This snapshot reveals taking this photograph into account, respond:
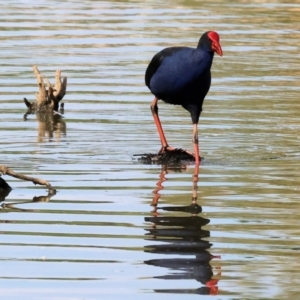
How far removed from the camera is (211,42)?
11383 millimetres

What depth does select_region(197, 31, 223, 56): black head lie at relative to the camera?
11.4 metres

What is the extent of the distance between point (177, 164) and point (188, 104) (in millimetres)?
614

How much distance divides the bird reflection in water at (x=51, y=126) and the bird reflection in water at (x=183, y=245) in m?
3.70

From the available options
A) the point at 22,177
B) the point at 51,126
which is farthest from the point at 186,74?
the point at 51,126

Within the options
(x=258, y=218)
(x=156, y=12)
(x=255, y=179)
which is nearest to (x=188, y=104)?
(x=255, y=179)

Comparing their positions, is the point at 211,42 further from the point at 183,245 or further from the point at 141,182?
the point at 183,245

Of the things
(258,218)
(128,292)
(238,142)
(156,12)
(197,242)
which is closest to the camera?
(128,292)

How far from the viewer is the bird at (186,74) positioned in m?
11.4

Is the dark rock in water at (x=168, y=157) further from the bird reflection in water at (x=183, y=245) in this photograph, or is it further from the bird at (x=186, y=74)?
the bird reflection in water at (x=183, y=245)

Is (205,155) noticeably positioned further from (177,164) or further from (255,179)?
(255,179)

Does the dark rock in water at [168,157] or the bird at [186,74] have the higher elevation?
the bird at [186,74]

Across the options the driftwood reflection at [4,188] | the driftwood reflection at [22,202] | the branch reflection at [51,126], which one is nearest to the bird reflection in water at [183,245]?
the driftwood reflection at [22,202]

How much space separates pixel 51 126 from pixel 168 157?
2.78m

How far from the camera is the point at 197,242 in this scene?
843 centimetres
